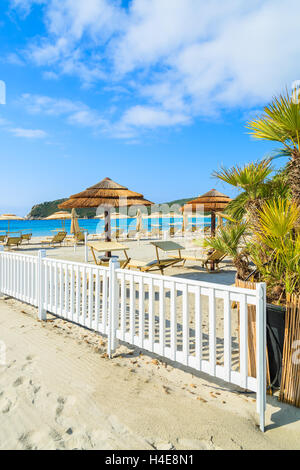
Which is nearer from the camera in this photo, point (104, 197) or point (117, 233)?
point (104, 197)

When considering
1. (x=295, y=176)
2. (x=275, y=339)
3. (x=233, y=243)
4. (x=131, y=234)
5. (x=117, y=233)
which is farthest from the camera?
(x=131, y=234)

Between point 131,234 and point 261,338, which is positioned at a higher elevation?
point 261,338

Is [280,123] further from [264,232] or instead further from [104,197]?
[104,197]

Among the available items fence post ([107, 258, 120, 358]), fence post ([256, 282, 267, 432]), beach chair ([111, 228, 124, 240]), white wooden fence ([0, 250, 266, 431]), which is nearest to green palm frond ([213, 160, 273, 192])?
white wooden fence ([0, 250, 266, 431])

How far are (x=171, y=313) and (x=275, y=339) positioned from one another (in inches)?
38.0

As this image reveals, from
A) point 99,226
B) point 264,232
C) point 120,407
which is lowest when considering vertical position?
point 120,407

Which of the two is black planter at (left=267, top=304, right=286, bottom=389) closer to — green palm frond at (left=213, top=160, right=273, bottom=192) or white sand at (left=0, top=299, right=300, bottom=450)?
white sand at (left=0, top=299, right=300, bottom=450)

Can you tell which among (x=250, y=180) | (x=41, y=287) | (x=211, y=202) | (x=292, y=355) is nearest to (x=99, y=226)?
(x=211, y=202)

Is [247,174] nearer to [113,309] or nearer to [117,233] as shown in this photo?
[113,309]

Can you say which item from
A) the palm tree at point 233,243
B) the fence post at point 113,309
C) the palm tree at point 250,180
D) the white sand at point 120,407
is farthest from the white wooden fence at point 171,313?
the palm tree at point 250,180

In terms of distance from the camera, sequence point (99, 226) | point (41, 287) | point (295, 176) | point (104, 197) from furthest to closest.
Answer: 1. point (99, 226)
2. point (104, 197)
3. point (41, 287)
4. point (295, 176)

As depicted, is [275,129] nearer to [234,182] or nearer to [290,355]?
[234,182]

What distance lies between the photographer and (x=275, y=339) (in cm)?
255

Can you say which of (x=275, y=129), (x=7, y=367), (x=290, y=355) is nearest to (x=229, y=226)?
(x=275, y=129)
